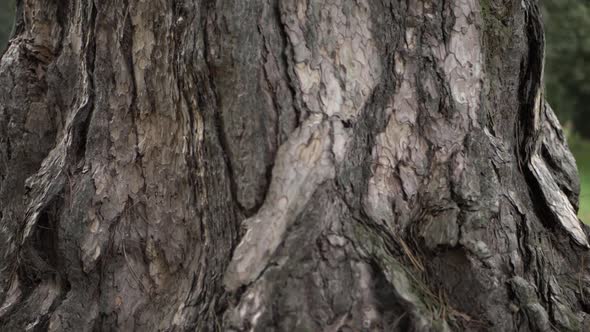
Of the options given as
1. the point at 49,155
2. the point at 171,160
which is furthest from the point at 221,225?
the point at 49,155

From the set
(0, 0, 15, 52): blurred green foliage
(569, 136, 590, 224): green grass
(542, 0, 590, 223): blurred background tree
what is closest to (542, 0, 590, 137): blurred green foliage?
(542, 0, 590, 223): blurred background tree

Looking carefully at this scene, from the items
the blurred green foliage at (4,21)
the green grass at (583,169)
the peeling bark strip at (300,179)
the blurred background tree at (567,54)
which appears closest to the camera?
the peeling bark strip at (300,179)

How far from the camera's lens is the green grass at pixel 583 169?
334 inches

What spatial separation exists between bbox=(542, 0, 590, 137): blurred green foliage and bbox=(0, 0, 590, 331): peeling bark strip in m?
13.8

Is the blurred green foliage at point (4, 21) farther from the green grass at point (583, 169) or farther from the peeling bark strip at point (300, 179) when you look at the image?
the peeling bark strip at point (300, 179)

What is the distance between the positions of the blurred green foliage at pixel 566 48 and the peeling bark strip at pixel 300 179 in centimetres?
1378

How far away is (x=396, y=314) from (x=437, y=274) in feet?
0.73

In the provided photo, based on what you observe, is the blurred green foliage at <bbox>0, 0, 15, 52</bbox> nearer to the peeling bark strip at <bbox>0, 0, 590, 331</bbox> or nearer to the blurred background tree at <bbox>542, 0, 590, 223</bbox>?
the blurred background tree at <bbox>542, 0, 590, 223</bbox>

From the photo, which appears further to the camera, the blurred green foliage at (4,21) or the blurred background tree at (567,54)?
the blurred background tree at (567,54)

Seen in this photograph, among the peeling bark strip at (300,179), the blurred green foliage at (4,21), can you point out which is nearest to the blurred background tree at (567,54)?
the blurred green foliage at (4,21)

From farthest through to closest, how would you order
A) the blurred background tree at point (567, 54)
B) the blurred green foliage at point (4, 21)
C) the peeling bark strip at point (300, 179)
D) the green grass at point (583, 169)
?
the blurred background tree at point (567, 54), the blurred green foliage at point (4, 21), the green grass at point (583, 169), the peeling bark strip at point (300, 179)

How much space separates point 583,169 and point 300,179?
49.2 ft

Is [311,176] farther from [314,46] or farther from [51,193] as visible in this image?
[51,193]

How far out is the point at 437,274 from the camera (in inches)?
98.3
